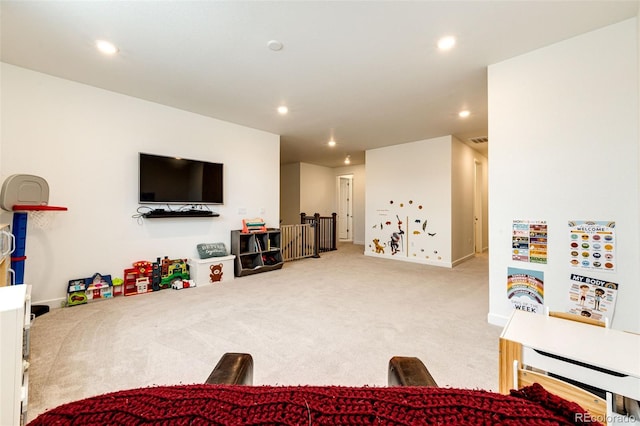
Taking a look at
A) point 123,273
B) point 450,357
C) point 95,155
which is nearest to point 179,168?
point 95,155

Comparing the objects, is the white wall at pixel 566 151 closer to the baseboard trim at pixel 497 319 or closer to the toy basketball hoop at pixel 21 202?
the baseboard trim at pixel 497 319

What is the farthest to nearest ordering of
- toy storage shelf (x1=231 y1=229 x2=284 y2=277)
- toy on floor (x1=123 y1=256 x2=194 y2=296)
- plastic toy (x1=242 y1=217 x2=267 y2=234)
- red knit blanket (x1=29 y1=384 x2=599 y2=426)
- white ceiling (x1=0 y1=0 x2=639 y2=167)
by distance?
1. plastic toy (x1=242 y1=217 x2=267 y2=234)
2. toy storage shelf (x1=231 y1=229 x2=284 y2=277)
3. toy on floor (x1=123 y1=256 x2=194 y2=296)
4. white ceiling (x1=0 y1=0 x2=639 y2=167)
5. red knit blanket (x1=29 y1=384 x2=599 y2=426)

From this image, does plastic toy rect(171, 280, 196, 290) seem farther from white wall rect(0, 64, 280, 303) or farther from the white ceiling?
the white ceiling

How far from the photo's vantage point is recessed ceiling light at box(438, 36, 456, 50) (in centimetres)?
230

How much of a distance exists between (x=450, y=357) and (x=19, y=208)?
13.7 feet

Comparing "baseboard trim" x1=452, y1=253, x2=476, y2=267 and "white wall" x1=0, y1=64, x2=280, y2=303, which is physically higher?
"white wall" x1=0, y1=64, x2=280, y2=303

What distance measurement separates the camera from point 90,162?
127 inches

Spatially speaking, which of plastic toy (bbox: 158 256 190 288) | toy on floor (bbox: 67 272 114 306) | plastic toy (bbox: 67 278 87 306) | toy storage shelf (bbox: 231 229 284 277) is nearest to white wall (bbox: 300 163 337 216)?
toy storage shelf (bbox: 231 229 284 277)

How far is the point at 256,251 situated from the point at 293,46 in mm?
3260

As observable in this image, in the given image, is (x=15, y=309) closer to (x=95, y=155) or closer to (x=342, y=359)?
(x=342, y=359)

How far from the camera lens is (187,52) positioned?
252 centimetres

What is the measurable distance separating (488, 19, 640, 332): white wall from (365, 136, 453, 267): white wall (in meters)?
2.73

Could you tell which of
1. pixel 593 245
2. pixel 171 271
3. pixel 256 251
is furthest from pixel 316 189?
pixel 593 245

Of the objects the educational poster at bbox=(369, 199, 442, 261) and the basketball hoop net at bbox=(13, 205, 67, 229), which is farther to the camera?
the educational poster at bbox=(369, 199, 442, 261)
